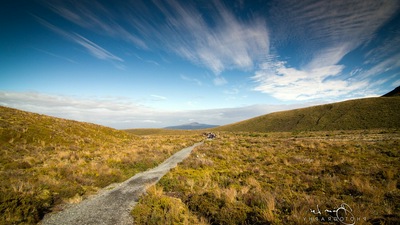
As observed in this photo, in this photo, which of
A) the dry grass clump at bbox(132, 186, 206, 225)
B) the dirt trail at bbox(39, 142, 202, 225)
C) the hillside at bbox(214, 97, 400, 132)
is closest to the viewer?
the dry grass clump at bbox(132, 186, 206, 225)

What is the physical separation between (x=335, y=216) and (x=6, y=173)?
650 inches

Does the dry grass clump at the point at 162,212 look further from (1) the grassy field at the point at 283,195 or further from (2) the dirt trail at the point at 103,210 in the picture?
(2) the dirt trail at the point at 103,210

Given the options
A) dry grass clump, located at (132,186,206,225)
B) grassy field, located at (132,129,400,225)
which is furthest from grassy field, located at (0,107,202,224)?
grassy field, located at (132,129,400,225)

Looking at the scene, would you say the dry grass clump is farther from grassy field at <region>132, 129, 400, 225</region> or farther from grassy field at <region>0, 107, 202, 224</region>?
grassy field at <region>0, 107, 202, 224</region>

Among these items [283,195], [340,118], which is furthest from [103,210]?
[340,118]

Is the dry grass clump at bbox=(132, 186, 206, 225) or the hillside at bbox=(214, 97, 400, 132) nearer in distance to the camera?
the dry grass clump at bbox=(132, 186, 206, 225)

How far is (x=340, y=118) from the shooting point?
293 ft

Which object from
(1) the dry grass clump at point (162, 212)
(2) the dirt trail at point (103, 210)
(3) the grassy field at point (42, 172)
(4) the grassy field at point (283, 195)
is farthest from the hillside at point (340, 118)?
(2) the dirt trail at point (103, 210)
